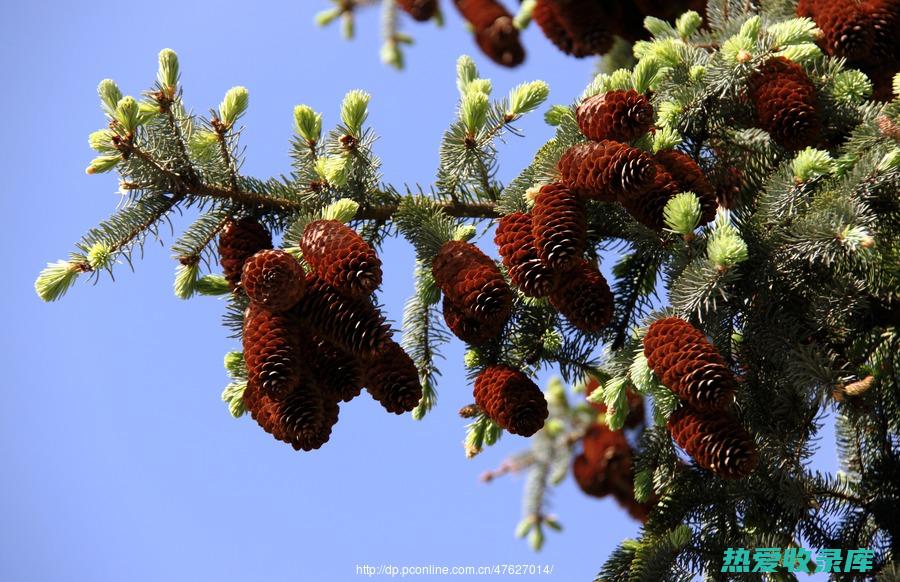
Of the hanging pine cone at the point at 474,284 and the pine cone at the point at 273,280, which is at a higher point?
the hanging pine cone at the point at 474,284

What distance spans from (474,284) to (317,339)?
1.45 ft

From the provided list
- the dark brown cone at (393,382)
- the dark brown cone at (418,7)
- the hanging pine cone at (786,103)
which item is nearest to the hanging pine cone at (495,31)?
the dark brown cone at (418,7)

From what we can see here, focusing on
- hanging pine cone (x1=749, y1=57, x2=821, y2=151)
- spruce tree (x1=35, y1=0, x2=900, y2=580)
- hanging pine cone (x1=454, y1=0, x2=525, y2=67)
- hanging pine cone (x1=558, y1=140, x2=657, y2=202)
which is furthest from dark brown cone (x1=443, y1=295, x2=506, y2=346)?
hanging pine cone (x1=454, y1=0, x2=525, y2=67)

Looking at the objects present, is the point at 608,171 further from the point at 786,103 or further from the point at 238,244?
the point at 238,244

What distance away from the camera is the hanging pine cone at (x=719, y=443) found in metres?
2.38

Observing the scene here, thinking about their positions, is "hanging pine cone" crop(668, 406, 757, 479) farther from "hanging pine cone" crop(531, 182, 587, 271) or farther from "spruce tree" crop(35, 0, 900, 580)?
"hanging pine cone" crop(531, 182, 587, 271)

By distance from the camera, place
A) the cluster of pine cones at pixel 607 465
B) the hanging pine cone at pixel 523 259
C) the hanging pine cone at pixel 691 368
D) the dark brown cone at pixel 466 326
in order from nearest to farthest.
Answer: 1. the hanging pine cone at pixel 691 368
2. the hanging pine cone at pixel 523 259
3. the dark brown cone at pixel 466 326
4. the cluster of pine cones at pixel 607 465

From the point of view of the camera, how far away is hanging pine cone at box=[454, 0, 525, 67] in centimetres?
549

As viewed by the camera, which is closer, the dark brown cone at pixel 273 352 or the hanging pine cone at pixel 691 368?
the hanging pine cone at pixel 691 368

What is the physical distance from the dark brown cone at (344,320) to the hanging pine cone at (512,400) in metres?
0.37

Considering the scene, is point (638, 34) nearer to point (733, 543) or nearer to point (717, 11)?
point (717, 11)

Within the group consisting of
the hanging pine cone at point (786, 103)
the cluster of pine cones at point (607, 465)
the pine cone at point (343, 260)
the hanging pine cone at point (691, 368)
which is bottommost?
the hanging pine cone at point (691, 368)

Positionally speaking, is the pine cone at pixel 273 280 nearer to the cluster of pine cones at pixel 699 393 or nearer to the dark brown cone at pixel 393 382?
the dark brown cone at pixel 393 382

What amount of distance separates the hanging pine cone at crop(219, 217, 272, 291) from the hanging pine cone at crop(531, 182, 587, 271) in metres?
0.81
